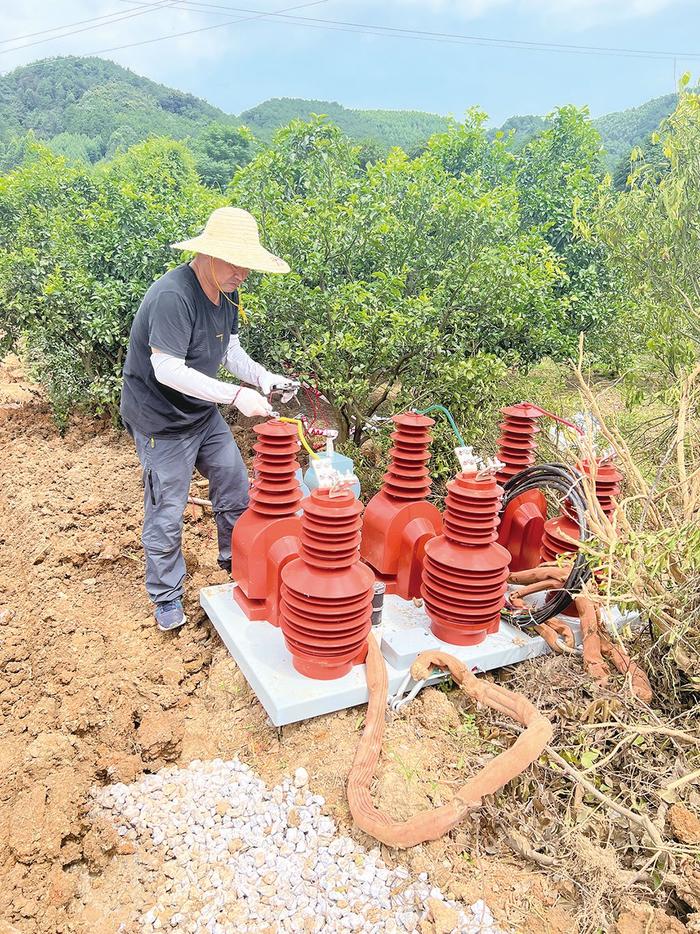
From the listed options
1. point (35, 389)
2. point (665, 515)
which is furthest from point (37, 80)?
point (665, 515)

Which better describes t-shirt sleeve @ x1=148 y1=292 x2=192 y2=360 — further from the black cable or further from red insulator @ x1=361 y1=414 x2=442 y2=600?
the black cable

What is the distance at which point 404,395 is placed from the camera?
4.27 metres

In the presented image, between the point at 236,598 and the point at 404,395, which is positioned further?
Answer: the point at 404,395

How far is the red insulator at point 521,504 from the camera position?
10.1ft

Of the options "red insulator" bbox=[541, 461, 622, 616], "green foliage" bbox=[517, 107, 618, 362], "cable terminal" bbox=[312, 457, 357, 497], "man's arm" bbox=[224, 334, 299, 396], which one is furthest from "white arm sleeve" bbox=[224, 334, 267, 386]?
"green foliage" bbox=[517, 107, 618, 362]

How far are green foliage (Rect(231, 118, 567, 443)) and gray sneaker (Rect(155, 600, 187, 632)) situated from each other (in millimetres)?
A: 1661

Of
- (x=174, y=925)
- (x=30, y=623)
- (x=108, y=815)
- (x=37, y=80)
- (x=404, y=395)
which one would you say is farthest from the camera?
(x=37, y=80)

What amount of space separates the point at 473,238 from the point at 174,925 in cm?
394

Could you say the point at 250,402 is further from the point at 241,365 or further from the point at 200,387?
the point at 241,365

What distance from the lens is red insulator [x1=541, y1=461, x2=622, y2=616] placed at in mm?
2750

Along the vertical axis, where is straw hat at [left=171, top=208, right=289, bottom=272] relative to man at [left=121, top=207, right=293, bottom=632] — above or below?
above

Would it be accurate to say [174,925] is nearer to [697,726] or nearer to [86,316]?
[697,726]

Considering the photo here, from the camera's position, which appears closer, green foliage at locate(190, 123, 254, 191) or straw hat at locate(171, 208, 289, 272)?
straw hat at locate(171, 208, 289, 272)

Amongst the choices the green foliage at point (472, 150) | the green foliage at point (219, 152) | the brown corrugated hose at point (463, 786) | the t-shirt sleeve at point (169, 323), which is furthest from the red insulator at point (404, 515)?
the green foliage at point (219, 152)
